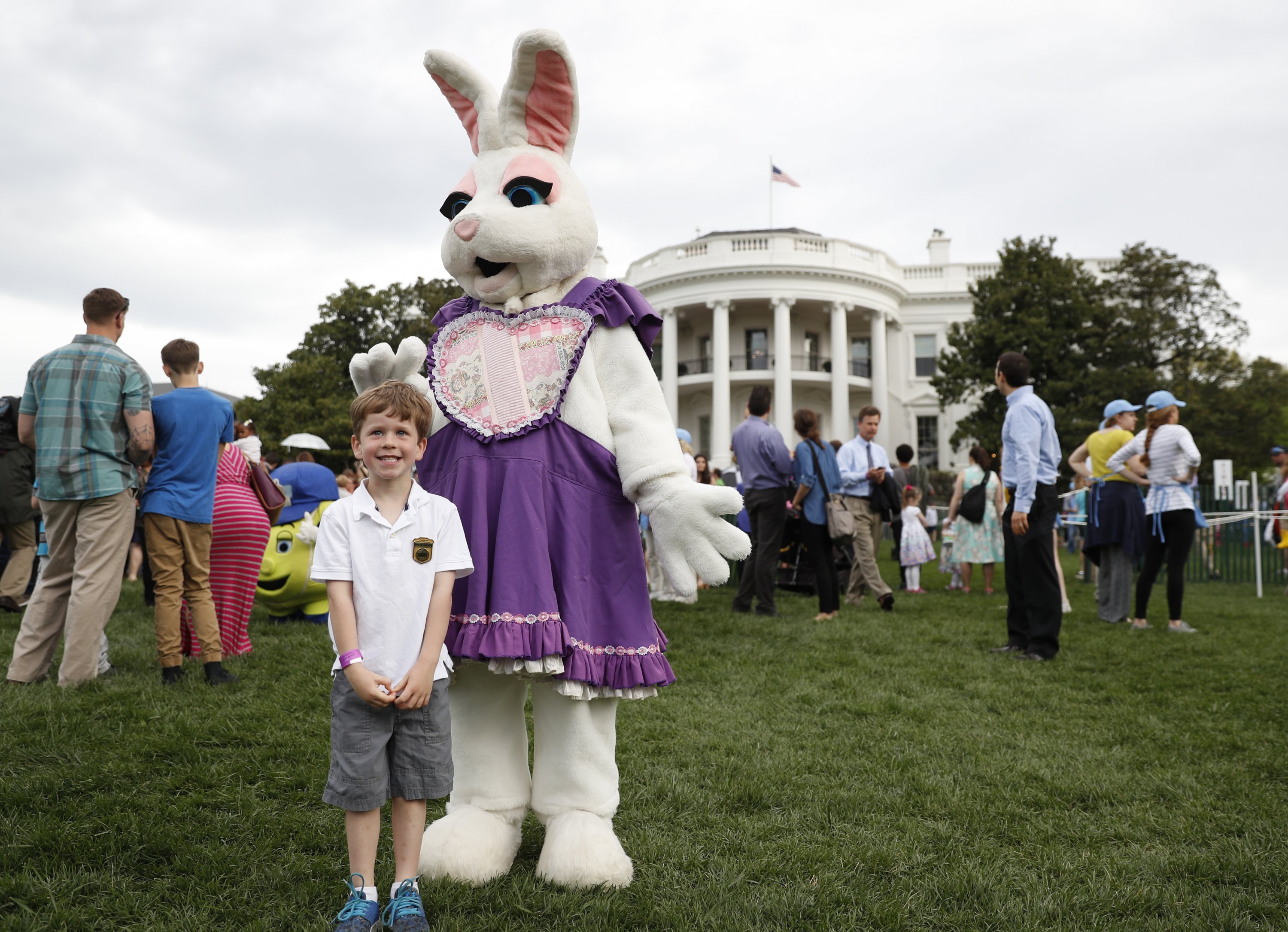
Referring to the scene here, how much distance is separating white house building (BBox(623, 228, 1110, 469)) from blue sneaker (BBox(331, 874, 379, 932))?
31910 mm

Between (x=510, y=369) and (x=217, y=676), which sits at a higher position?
(x=510, y=369)

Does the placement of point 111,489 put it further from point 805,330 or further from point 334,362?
point 805,330

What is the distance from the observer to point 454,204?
3082 millimetres

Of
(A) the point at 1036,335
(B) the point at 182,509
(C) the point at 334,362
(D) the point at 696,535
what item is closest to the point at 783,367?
(A) the point at 1036,335

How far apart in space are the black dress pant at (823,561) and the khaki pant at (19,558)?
22.2ft

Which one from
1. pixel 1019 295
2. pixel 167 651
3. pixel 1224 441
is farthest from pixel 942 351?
pixel 167 651

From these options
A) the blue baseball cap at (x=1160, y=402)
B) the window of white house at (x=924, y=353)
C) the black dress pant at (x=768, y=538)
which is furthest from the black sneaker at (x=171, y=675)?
the window of white house at (x=924, y=353)

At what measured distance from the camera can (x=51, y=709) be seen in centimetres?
415

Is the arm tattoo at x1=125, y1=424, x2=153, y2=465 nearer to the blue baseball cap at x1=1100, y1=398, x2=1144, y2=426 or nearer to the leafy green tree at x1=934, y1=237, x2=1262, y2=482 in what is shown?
the blue baseball cap at x1=1100, y1=398, x2=1144, y2=426

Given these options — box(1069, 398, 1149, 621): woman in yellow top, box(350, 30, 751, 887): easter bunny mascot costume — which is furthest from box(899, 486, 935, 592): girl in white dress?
box(350, 30, 751, 887): easter bunny mascot costume

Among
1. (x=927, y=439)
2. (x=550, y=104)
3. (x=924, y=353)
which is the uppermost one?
(x=924, y=353)

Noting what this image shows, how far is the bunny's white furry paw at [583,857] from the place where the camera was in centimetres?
258

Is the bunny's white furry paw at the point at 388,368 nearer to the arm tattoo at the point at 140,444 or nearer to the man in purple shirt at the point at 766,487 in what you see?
the arm tattoo at the point at 140,444

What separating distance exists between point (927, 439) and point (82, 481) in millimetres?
37468
